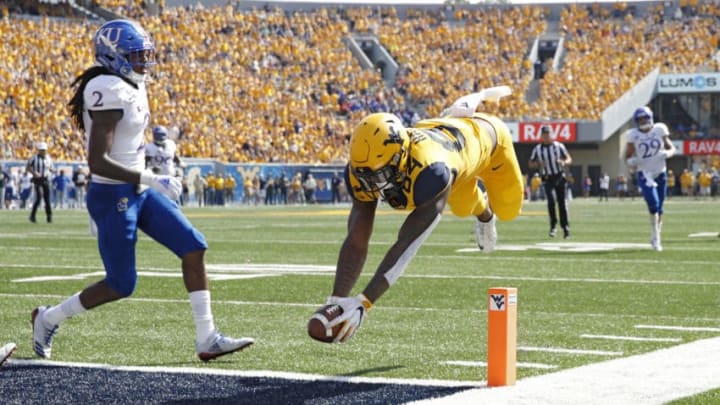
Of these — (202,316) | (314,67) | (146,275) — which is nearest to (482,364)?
(202,316)

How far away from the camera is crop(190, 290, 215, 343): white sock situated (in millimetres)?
6066

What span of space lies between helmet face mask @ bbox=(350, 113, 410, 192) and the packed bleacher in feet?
102

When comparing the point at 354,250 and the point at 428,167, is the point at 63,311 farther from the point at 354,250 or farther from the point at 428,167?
the point at 428,167

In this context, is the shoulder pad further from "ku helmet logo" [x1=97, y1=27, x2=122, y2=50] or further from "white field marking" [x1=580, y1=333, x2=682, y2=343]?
"white field marking" [x1=580, y1=333, x2=682, y2=343]

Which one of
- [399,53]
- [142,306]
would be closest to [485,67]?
[399,53]

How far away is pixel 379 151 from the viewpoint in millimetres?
5320

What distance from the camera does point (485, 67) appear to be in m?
51.7

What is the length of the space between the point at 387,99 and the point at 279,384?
146 ft

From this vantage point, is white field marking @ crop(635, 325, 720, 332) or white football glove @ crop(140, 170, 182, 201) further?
white field marking @ crop(635, 325, 720, 332)

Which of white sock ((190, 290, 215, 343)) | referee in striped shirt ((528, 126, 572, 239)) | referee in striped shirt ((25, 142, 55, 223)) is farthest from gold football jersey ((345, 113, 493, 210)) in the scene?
referee in striped shirt ((25, 142, 55, 223))

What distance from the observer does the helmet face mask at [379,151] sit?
5.32 m

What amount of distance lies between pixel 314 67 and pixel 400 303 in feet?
133

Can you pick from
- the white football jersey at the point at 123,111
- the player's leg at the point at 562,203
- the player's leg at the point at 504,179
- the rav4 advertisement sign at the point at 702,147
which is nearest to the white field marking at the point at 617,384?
the player's leg at the point at 504,179

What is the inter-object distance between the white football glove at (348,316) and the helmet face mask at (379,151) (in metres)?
0.61
